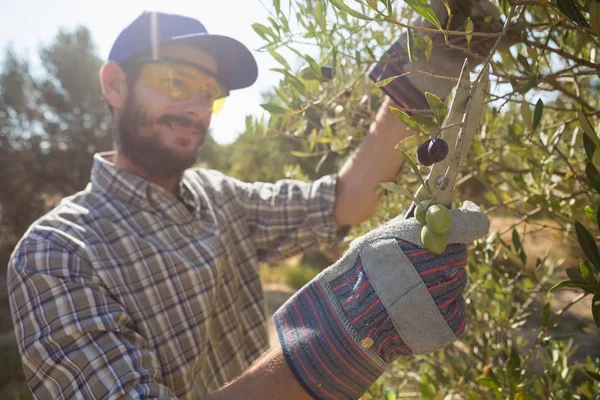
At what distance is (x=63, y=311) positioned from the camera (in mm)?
1255

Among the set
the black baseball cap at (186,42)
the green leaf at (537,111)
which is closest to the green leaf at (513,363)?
the green leaf at (537,111)

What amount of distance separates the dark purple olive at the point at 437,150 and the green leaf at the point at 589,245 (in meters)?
0.26

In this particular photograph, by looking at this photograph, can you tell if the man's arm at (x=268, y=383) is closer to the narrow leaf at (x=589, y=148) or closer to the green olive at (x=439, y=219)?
the green olive at (x=439, y=219)

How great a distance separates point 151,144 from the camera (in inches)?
77.2

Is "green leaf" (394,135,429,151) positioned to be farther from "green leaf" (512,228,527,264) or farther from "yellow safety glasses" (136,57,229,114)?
"yellow safety glasses" (136,57,229,114)

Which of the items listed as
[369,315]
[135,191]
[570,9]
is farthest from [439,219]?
[135,191]

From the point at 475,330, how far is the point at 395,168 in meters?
0.67

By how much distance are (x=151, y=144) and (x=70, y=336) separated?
3.10 ft

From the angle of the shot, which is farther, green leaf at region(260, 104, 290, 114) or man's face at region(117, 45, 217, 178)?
man's face at region(117, 45, 217, 178)

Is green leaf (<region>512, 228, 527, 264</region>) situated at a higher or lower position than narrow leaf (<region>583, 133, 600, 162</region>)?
lower

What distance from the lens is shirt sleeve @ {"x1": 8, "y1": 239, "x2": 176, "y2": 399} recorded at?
1.19 metres

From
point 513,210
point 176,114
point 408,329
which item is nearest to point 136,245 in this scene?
point 176,114

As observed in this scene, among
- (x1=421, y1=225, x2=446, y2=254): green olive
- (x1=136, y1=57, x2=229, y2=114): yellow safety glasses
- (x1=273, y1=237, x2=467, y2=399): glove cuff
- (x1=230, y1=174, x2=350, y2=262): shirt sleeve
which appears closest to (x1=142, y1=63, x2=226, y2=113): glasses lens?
(x1=136, y1=57, x2=229, y2=114): yellow safety glasses

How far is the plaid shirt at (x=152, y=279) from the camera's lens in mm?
1233
